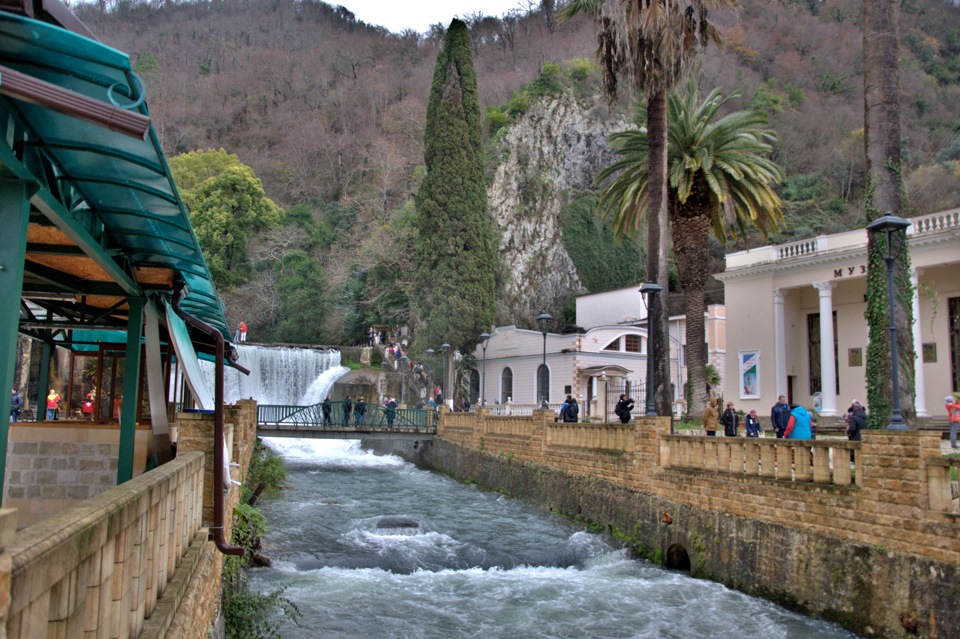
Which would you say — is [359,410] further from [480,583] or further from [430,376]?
[480,583]

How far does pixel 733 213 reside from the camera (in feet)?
90.3

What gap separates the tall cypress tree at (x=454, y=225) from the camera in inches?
1742

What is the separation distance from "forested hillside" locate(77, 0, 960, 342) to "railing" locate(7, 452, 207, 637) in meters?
47.8

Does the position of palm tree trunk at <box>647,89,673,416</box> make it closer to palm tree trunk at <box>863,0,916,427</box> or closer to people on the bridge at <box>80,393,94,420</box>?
palm tree trunk at <box>863,0,916,427</box>

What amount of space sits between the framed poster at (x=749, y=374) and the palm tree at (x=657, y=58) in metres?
10.8

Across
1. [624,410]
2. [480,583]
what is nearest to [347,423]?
[624,410]

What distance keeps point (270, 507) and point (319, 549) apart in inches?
232

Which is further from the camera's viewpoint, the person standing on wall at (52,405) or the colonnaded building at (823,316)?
the colonnaded building at (823,316)

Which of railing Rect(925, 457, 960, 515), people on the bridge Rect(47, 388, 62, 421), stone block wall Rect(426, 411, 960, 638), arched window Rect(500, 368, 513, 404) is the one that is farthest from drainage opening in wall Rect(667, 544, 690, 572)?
arched window Rect(500, 368, 513, 404)

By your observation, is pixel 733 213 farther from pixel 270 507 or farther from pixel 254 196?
pixel 254 196

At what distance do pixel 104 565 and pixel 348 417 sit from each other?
33.5m

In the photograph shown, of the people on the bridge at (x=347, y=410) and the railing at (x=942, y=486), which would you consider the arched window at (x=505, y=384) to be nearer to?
the people on the bridge at (x=347, y=410)

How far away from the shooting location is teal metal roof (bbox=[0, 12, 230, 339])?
446 centimetres

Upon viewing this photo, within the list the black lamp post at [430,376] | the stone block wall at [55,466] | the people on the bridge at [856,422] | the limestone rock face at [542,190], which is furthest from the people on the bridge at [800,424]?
the limestone rock face at [542,190]
